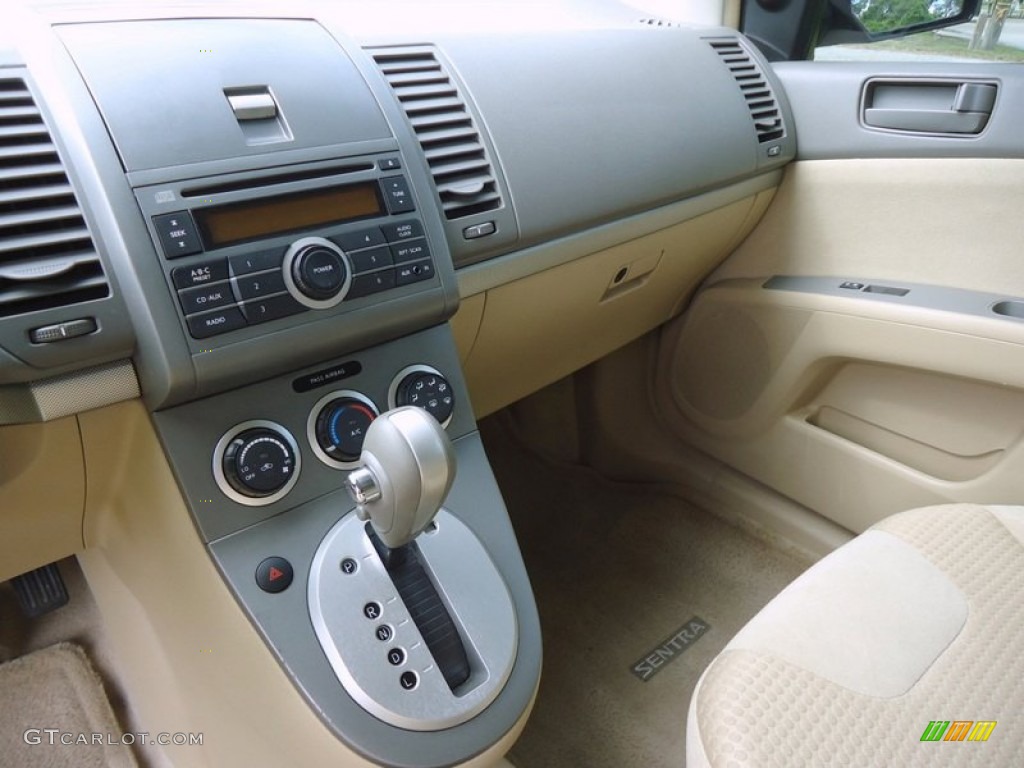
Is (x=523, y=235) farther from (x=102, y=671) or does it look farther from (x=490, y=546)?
(x=102, y=671)

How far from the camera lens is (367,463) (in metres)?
0.63

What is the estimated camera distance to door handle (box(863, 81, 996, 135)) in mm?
1152

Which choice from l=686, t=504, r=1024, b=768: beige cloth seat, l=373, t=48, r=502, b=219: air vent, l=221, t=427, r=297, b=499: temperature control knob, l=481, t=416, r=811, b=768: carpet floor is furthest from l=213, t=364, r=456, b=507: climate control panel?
l=481, t=416, r=811, b=768: carpet floor

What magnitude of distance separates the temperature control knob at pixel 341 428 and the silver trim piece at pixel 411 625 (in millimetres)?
61

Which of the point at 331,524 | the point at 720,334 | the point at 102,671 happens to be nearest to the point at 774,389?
the point at 720,334

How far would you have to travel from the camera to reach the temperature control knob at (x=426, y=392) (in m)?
0.81

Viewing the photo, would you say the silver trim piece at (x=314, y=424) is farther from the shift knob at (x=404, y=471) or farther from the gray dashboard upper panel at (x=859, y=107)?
the gray dashboard upper panel at (x=859, y=107)

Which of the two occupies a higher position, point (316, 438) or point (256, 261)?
point (256, 261)

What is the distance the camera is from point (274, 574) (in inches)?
28.1

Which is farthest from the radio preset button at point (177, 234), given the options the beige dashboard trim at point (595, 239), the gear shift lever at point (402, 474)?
the beige dashboard trim at point (595, 239)

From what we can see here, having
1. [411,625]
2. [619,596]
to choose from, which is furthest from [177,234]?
[619,596]

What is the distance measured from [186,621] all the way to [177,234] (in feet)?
1.32

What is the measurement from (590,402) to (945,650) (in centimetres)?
103

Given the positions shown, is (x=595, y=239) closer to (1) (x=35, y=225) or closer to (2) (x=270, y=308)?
(2) (x=270, y=308)
